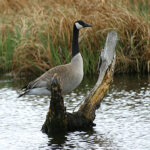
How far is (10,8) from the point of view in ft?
63.5

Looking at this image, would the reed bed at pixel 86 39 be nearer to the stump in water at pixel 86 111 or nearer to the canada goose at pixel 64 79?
the canada goose at pixel 64 79

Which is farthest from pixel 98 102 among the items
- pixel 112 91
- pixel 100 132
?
pixel 112 91

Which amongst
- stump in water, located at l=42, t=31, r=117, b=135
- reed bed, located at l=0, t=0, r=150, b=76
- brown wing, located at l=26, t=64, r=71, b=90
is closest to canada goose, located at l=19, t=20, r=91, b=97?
brown wing, located at l=26, t=64, r=71, b=90

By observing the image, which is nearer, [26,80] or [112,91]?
[112,91]

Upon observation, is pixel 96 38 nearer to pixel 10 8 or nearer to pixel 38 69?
pixel 38 69

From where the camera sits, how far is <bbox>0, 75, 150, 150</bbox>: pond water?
7656 millimetres

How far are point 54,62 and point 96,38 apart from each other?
1.34 meters

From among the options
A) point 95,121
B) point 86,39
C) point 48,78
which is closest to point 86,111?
point 95,121

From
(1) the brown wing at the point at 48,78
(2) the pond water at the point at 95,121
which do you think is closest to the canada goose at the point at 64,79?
(1) the brown wing at the point at 48,78

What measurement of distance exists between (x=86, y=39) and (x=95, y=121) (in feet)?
15.8

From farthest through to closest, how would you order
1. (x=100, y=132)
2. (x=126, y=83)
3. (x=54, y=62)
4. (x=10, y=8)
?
(x=10, y=8), (x=54, y=62), (x=126, y=83), (x=100, y=132)

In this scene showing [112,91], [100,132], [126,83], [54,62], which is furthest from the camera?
[54,62]

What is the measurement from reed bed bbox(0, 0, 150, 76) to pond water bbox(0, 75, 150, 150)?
99cm

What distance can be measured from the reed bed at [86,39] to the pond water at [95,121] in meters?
0.99
